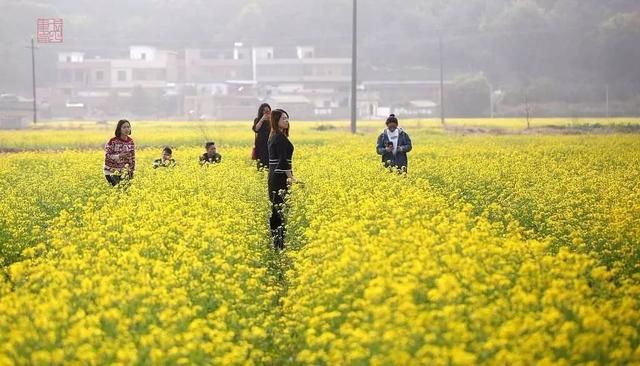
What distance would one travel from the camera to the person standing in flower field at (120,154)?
45.2 feet

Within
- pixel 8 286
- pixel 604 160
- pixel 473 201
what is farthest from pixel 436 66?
pixel 8 286

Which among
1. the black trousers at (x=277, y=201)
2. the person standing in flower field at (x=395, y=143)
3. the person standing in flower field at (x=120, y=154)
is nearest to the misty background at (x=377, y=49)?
the person standing in flower field at (x=395, y=143)

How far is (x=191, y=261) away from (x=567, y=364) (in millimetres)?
3542

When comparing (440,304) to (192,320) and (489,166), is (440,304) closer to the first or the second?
(192,320)

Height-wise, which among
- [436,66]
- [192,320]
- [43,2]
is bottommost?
[192,320]

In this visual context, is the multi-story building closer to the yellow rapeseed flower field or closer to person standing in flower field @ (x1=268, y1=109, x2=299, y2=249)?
person standing in flower field @ (x1=268, y1=109, x2=299, y2=249)

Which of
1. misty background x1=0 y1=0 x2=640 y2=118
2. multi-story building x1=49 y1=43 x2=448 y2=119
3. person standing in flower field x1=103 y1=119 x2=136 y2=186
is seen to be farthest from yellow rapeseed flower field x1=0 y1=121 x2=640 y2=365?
multi-story building x1=49 y1=43 x2=448 y2=119

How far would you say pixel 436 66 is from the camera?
8750 centimetres

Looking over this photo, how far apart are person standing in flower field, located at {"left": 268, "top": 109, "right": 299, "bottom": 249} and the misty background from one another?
58.3 meters

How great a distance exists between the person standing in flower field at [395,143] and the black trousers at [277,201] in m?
3.36

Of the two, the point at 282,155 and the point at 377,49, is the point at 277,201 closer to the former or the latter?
the point at 282,155

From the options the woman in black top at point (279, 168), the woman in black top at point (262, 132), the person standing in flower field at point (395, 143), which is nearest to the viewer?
the woman in black top at point (279, 168)

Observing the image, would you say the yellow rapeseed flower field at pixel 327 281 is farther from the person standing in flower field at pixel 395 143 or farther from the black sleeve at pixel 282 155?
the person standing in flower field at pixel 395 143

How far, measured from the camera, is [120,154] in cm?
1386
